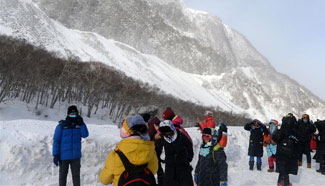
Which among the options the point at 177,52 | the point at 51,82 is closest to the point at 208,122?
the point at 51,82

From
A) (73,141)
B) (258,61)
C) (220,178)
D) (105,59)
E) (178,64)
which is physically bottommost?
(220,178)

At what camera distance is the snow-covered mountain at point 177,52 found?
6944cm

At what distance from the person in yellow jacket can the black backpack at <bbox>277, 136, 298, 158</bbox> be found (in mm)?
5487

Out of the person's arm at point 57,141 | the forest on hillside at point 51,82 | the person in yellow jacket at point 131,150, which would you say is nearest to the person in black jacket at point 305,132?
the person's arm at point 57,141

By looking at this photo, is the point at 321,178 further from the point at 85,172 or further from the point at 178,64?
the point at 178,64

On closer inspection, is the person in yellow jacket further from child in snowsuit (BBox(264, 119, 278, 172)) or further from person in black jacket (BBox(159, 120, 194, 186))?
child in snowsuit (BBox(264, 119, 278, 172))

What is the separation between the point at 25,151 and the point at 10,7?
55129 mm

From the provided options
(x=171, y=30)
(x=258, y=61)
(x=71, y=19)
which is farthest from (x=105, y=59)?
(x=258, y=61)

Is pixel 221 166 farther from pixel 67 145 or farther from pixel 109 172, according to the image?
pixel 67 145

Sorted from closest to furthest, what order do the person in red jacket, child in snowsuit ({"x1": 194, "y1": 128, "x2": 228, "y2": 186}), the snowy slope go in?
child in snowsuit ({"x1": 194, "y1": 128, "x2": 228, "y2": 186})
the snowy slope
the person in red jacket

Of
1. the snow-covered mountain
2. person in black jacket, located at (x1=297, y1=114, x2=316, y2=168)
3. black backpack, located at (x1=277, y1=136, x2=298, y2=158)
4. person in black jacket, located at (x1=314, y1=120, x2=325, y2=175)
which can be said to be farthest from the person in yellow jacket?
the snow-covered mountain

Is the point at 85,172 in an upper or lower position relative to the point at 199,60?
lower

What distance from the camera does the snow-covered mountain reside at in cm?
6944

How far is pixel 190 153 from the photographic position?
455cm
